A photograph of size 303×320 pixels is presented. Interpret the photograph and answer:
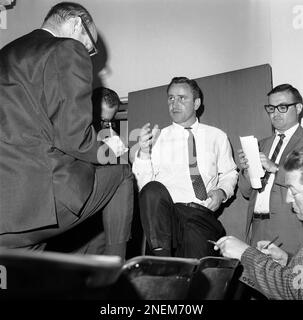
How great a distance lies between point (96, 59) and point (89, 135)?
9.04ft

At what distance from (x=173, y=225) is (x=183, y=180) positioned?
50 cm

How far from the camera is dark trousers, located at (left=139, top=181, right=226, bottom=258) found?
2357 mm

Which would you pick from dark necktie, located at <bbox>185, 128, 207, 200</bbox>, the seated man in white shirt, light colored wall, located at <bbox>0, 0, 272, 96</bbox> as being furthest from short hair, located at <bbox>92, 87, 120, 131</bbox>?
light colored wall, located at <bbox>0, 0, 272, 96</bbox>

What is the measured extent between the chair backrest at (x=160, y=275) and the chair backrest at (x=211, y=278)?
100 mm

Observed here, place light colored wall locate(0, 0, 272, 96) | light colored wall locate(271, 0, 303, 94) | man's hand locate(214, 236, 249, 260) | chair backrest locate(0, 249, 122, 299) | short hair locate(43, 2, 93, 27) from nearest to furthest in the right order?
chair backrest locate(0, 249, 122, 299) → man's hand locate(214, 236, 249, 260) → short hair locate(43, 2, 93, 27) → light colored wall locate(271, 0, 303, 94) → light colored wall locate(0, 0, 272, 96)

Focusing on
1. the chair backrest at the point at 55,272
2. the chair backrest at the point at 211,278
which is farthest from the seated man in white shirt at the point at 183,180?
the chair backrest at the point at 55,272

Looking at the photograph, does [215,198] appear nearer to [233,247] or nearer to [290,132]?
[290,132]

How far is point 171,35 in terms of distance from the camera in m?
3.99

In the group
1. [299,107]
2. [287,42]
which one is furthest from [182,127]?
[287,42]

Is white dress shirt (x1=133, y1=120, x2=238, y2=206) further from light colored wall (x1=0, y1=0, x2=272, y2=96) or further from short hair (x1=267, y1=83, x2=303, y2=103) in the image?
light colored wall (x1=0, y1=0, x2=272, y2=96)

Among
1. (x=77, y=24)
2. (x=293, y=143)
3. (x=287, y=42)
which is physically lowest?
(x=293, y=143)

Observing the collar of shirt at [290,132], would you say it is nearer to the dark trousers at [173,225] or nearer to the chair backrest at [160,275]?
the dark trousers at [173,225]

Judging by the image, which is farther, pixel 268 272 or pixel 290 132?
pixel 290 132
